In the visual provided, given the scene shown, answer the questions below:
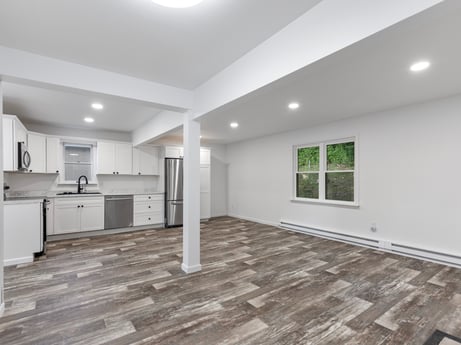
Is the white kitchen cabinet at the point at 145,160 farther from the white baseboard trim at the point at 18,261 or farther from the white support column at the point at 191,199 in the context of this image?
the white support column at the point at 191,199

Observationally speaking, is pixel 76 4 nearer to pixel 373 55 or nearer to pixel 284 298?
pixel 373 55

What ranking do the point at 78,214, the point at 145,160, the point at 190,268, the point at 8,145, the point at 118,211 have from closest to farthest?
1. the point at 190,268
2. the point at 8,145
3. the point at 78,214
4. the point at 118,211
5. the point at 145,160

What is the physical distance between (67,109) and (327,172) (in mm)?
5331

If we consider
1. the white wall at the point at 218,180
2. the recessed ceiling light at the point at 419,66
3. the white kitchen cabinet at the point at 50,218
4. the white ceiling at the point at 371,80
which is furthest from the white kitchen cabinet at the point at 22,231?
the recessed ceiling light at the point at 419,66

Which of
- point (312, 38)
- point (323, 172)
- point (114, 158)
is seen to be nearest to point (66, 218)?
point (114, 158)

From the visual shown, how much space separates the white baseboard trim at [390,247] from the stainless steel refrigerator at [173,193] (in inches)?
124

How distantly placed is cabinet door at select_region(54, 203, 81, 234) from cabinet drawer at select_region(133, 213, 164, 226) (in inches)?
48.1

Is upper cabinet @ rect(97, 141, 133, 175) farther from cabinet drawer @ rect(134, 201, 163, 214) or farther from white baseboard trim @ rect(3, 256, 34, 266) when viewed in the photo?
white baseboard trim @ rect(3, 256, 34, 266)

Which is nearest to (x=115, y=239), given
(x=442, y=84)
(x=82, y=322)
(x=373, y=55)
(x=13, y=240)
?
(x=13, y=240)

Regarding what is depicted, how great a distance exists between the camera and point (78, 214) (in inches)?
198

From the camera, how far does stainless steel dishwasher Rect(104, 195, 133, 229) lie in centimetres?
539

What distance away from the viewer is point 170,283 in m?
2.87

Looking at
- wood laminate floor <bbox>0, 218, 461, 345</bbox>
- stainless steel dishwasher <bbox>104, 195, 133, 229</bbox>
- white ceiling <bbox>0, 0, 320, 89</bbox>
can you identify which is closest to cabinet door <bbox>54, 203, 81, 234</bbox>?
stainless steel dishwasher <bbox>104, 195, 133, 229</bbox>

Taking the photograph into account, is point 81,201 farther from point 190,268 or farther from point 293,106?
point 293,106
